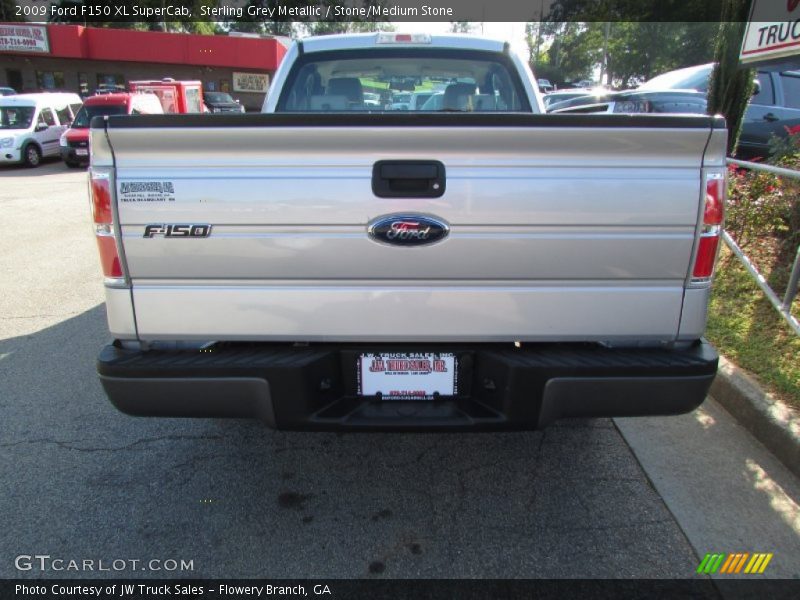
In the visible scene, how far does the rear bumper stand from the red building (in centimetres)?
4053

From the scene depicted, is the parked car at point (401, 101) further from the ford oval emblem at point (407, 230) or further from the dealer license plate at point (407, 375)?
the dealer license plate at point (407, 375)

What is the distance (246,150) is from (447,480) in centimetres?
189

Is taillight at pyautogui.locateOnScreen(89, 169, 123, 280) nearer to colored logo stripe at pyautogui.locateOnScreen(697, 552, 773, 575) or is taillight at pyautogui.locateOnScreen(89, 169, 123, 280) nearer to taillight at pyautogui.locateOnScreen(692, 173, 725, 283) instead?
taillight at pyautogui.locateOnScreen(692, 173, 725, 283)

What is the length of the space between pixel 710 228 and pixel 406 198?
1.16 metres

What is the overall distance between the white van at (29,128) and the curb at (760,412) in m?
19.4

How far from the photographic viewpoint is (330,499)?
2854 mm

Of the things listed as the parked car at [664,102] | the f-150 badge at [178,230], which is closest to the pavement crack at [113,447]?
the f-150 badge at [178,230]

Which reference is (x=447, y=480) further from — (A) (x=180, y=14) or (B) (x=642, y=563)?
(A) (x=180, y=14)

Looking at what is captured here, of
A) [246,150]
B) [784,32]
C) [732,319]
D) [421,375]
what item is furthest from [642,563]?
[784,32]

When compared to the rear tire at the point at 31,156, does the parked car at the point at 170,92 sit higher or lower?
higher

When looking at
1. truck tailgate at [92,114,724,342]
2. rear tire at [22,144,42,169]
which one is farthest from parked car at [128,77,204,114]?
truck tailgate at [92,114,724,342]

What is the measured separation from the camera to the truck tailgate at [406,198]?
2158mm

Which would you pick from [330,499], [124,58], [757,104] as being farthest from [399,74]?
[124,58]

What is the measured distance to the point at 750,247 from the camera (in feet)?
17.5
